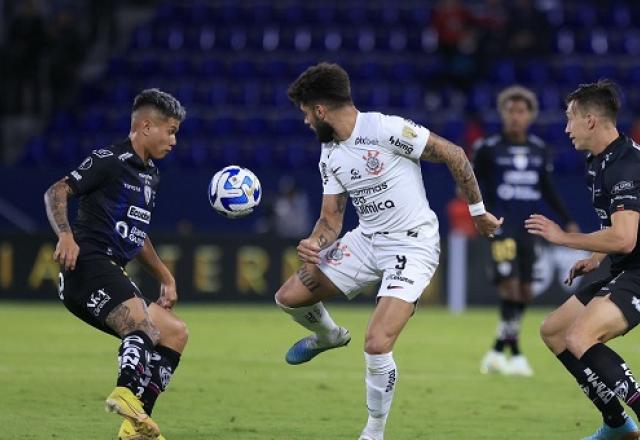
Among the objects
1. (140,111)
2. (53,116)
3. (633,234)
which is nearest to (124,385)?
(140,111)

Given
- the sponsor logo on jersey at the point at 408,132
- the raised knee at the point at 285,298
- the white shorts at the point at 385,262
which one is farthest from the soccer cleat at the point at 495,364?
the sponsor logo on jersey at the point at 408,132

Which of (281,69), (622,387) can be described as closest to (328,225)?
(622,387)

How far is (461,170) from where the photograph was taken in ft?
27.5

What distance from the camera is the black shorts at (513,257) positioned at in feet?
41.0

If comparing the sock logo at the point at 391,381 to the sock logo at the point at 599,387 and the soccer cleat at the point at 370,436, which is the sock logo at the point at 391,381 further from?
the sock logo at the point at 599,387

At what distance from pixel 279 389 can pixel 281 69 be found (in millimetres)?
13615

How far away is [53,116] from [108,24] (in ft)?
8.79

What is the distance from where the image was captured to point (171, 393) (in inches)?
415

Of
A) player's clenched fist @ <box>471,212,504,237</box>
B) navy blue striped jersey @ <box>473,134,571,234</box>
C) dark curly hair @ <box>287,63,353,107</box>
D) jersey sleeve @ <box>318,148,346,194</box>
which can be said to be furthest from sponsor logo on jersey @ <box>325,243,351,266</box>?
navy blue striped jersey @ <box>473,134,571,234</box>

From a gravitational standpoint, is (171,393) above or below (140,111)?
below

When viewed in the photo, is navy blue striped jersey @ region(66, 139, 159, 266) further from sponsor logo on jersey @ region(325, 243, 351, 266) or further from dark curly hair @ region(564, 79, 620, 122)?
dark curly hair @ region(564, 79, 620, 122)

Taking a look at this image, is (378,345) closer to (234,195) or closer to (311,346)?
(311,346)

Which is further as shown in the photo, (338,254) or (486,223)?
(338,254)

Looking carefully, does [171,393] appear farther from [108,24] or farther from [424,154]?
[108,24]
